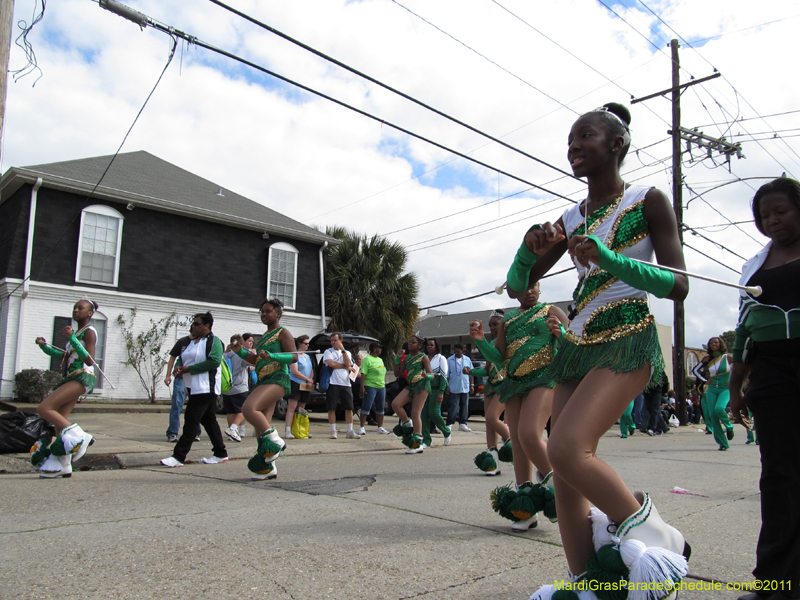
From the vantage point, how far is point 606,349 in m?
2.34

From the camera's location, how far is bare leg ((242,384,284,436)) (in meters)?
6.08

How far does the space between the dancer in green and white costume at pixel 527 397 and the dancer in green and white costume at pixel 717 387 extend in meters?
6.43

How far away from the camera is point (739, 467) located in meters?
7.61

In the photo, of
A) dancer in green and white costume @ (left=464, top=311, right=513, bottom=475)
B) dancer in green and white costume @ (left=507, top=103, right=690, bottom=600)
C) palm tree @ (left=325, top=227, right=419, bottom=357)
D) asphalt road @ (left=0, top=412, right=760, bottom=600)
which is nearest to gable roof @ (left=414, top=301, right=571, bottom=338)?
palm tree @ (left=325, top=227, right=419, bottom=357)

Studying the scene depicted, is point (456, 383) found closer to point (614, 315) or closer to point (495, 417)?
point (495, 417)

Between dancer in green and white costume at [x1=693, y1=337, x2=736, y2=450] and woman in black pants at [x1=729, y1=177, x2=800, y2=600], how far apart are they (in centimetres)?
755

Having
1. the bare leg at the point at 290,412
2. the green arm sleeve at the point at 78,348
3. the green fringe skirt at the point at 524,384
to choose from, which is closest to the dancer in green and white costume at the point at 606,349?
the green fringe skirt at the point at 524,384

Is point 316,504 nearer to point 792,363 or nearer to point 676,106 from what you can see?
point 792,363

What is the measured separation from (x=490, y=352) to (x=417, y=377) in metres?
4.19

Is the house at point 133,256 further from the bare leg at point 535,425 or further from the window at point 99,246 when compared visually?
the bare leg at point 535,425

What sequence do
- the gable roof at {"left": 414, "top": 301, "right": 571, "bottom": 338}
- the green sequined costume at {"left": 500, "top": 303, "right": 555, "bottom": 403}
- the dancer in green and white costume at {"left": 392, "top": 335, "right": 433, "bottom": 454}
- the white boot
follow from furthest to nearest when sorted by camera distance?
the gable roof at {"left": 414, "top": 301, "right": 571, "bottom": 338} < the dancer in green and white costume at {"left": 392, "top": 335, "right": 433, "bottom": 454} < the green sequined costume at {"left": 500, "top": 303, "right": 555, "bottom": 403} < the white boot

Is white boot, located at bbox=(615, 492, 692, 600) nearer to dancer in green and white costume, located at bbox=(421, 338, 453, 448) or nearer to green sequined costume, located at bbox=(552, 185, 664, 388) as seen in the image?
green sequined costume, located at bbox=(552, 185, 664, 388)

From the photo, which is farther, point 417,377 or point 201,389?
point 417,377

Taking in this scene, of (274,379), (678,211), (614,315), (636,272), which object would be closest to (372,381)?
(274,379)
